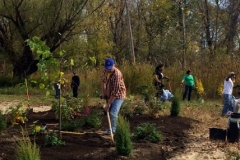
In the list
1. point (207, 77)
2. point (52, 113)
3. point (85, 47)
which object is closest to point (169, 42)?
point (85, 47)

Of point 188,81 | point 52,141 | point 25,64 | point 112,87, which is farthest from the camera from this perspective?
point 25,64

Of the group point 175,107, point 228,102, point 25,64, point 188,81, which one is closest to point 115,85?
point 175,107

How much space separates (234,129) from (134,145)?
7.34 feet

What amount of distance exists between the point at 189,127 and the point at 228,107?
310 cm

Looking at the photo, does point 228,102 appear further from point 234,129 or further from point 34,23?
point 34,23

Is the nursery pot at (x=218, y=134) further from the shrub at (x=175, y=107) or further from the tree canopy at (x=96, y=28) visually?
the tree canopy at (x=96, y=28)

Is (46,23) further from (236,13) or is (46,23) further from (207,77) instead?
(236,13)

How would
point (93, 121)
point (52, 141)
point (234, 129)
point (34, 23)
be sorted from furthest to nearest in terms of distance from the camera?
point (34, 23) < point (93, 121) < point (234, 129) < point (52, 141)

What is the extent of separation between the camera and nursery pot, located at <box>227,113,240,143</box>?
781cm

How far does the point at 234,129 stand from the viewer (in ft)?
25.8

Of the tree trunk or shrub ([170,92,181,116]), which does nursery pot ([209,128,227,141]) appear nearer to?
shrub ([170,92,181,116])

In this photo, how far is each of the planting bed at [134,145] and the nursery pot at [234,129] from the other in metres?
0.23

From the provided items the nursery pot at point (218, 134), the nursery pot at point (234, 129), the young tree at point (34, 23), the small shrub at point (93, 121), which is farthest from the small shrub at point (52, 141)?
the young tree at point (34, 23)

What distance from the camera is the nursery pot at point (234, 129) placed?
25.6 feet
